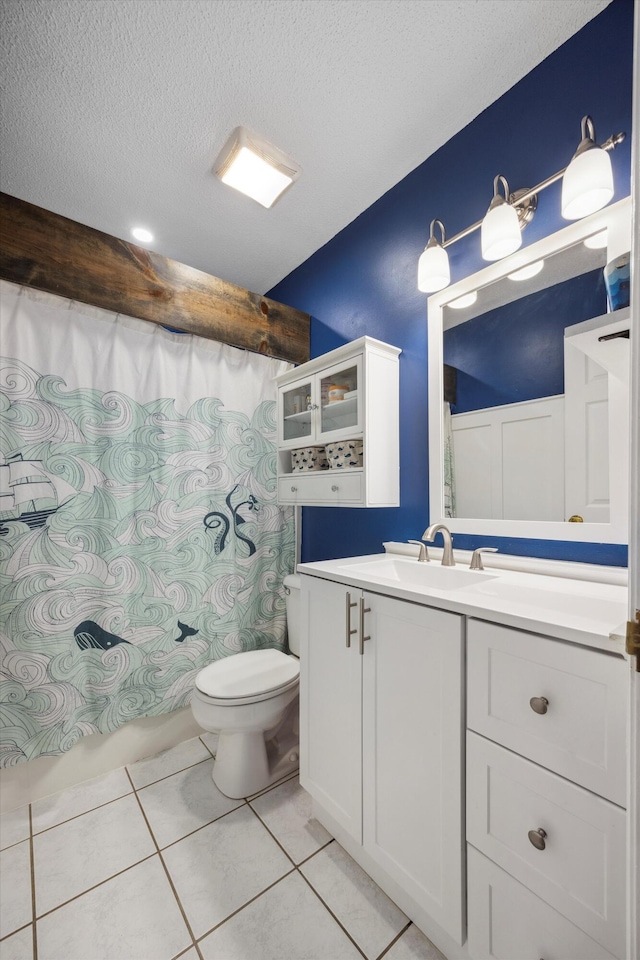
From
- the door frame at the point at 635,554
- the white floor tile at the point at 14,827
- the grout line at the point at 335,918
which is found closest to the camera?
the door frame at the point at 635,554

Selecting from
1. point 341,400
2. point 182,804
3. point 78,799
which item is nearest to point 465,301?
point 341,400

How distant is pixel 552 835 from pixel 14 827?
1.75m

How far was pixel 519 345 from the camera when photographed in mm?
1294

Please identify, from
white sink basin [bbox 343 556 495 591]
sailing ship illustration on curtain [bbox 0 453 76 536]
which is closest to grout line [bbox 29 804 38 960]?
sailing ship illustration on curtain [bbox 0 453 76 536]

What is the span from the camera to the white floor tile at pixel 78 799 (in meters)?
1.42

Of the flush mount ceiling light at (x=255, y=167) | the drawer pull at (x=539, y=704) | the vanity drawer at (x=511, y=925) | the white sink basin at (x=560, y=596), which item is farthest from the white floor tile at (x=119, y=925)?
the flush mount ceiling light at (x=255, y=167)

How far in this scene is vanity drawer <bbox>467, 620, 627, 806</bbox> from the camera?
649 mm

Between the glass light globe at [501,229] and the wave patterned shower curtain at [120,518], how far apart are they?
4.18ft

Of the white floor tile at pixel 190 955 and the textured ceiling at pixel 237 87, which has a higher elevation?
the textured ceiling at pixel 237 87

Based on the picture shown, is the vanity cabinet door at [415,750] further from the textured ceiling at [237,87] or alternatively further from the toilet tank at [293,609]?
the textured ceiling at [237,87]

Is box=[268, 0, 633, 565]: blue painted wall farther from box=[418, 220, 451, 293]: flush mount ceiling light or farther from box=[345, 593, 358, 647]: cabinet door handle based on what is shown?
box=[345, 593, 358, 647]: cabinet door handle

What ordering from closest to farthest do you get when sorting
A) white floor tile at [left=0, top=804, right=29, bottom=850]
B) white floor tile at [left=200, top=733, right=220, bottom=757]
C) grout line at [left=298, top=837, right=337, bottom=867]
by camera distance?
grout line at [left=298, top=837, right=337, bottom=867]
white floor tile at [left=0, top=804, right=29, bottom=850]
white floor tile at [left=200, top=733, right=220, bottom=757]

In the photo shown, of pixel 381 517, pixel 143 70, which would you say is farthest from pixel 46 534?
pixel 143 70

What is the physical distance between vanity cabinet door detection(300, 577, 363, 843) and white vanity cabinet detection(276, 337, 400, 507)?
0.47 metres
